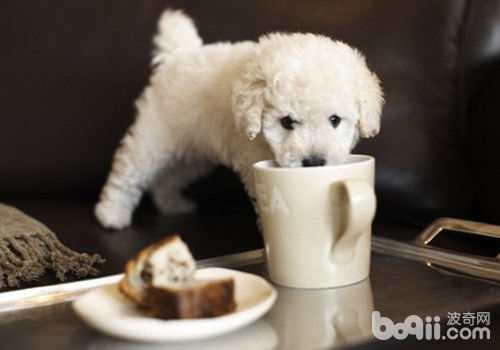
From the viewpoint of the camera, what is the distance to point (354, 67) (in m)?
1.09

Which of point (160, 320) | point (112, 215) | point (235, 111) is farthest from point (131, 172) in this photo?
point (160, 320)

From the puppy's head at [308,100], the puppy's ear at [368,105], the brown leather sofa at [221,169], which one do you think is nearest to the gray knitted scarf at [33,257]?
the brown leather sofa at [221,169]

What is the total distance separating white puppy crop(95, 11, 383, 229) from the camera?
1.05 m

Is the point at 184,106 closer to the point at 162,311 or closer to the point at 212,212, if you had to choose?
the point at 212,212

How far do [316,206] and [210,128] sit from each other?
1.91 feet

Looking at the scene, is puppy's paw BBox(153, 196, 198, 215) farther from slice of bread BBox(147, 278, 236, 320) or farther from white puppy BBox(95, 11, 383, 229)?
slice of bread BBox(147, 278, 236, 320)

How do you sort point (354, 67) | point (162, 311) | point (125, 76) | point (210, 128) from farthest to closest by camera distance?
point (125, 76), point (210, 128), point (354, 67), point (162, 311)

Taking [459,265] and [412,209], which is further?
[412,209]

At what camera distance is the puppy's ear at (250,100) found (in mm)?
1097

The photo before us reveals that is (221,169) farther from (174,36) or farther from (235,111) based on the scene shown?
(235,111)

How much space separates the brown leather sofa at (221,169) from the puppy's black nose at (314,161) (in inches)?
8.1

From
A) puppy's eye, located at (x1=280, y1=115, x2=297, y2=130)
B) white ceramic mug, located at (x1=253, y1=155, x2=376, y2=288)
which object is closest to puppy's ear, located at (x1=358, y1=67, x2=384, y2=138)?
puppy's eye, located at (x1=280, y1=115, x2=297, y2=130)

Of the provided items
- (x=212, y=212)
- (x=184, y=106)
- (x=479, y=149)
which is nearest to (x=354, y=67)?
(x=479, y=149)

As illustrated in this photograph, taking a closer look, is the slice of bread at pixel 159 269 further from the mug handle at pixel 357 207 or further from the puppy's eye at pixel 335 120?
the puppy's eye at pixel 335 120
